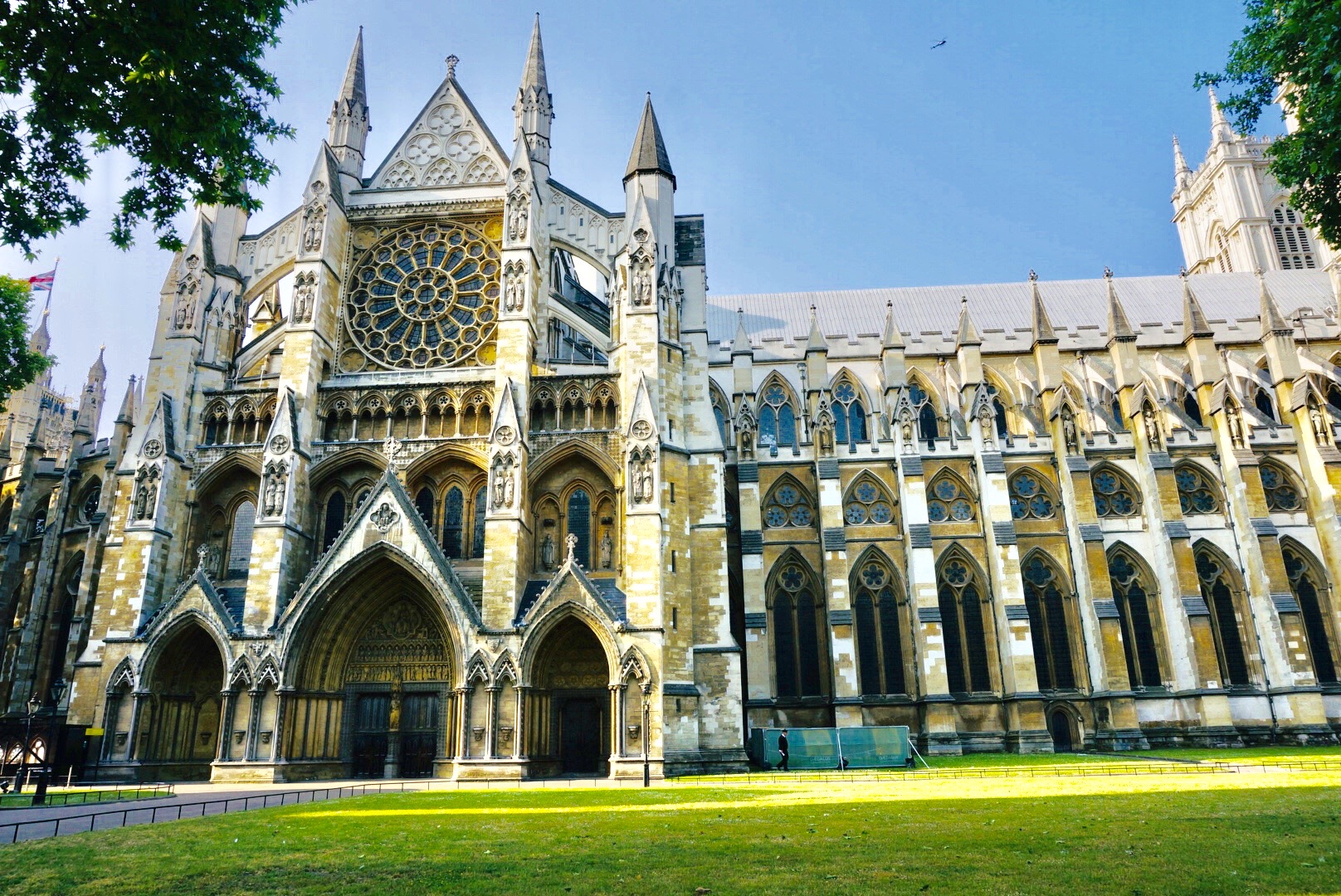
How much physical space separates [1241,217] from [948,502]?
31242 mm

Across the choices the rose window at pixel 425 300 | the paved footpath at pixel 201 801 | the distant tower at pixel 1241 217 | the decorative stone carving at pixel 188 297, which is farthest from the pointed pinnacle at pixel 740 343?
the distant tower at pixel 1241 217

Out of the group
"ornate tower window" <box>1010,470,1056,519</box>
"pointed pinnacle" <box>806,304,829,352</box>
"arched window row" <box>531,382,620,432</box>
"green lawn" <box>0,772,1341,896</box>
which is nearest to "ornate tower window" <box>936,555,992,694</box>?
"ornate tower window" <box>1010,470,1056,519</box>

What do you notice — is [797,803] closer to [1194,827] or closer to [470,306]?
[1194,827]

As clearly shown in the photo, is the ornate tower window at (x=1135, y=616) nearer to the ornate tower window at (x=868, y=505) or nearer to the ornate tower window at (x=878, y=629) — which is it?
the ornate tower window at (x=878, y=629)

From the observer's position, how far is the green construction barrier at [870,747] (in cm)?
2609

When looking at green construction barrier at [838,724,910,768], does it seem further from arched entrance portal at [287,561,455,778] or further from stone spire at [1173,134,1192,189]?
stone spire at [1173,134,1192,189]

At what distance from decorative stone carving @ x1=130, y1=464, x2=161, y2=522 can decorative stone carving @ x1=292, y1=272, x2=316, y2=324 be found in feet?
20.8

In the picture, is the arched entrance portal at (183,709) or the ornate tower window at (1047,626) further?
the ornate tower window at (1047,626)

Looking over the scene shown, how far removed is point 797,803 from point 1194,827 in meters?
6.65

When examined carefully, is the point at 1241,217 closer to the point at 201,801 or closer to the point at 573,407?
the point at 573,407

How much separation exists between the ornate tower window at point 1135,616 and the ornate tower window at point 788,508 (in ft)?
38.2

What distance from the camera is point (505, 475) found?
2666 cm

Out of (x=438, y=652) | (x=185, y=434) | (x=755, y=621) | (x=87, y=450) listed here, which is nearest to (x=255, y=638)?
(x=438, y=652)

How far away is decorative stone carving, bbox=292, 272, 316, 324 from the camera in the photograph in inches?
1160
